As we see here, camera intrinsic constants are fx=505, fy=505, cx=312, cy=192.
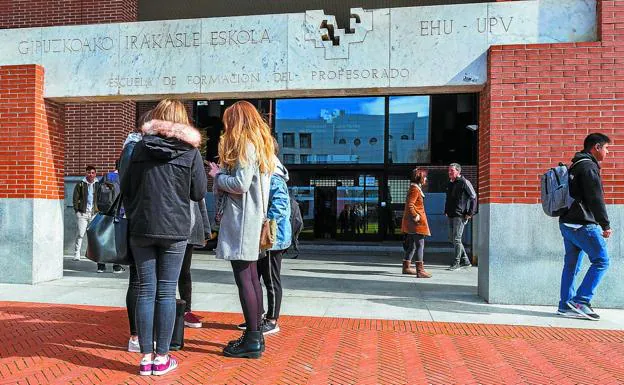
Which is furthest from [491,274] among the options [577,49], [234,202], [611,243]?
[234,202]

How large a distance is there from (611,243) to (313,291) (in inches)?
146

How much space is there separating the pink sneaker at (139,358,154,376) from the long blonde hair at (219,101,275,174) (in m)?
1.51

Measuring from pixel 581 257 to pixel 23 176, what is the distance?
7.25m

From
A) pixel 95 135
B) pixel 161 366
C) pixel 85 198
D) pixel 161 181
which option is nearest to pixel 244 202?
pixel 161 181

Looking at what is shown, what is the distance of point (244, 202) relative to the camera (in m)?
3.87

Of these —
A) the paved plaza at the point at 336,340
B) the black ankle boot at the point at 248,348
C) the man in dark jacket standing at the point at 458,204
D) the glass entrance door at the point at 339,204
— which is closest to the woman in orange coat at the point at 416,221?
the man in dark jacket standing at the point at 458,204

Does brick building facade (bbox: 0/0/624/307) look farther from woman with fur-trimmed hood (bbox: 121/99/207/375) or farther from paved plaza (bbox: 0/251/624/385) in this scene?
woman with fur-trimmed hood (bbox: 121/99/207/375)

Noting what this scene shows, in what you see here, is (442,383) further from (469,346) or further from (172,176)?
(172,176)

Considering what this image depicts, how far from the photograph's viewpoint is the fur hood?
3.49 meters

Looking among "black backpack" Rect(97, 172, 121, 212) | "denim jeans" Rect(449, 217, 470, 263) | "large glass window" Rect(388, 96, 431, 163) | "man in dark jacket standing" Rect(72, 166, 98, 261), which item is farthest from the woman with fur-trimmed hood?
"large glass window" Rect(388, 96, 431, 163)

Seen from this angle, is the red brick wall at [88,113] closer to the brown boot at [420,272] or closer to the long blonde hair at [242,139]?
the brown boot at [420,272]

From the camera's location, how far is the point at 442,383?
350cm

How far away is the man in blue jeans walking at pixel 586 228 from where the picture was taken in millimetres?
5211

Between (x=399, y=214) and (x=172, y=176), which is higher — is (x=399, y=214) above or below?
below
